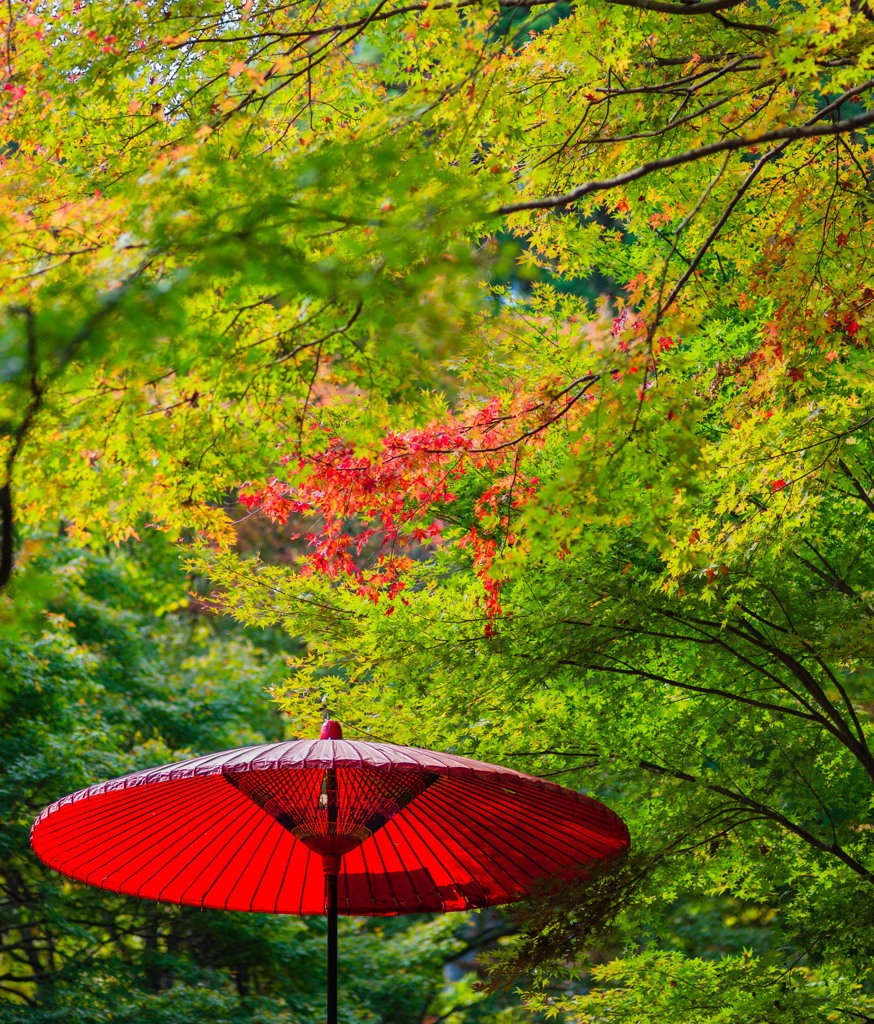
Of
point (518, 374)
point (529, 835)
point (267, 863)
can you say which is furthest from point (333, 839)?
point (518, 374)

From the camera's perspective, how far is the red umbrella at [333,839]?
11.8ft

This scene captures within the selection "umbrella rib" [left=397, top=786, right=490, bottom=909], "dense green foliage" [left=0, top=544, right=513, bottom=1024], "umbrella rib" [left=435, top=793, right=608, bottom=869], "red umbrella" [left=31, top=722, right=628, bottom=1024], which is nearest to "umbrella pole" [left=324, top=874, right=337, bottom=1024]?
"red umbrella" [left=31, top=722, right=628, bottom=1024]

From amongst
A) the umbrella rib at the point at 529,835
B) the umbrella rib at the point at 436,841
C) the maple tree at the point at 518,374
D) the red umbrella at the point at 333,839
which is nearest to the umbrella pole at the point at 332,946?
the red umbrella at the point at 333,839

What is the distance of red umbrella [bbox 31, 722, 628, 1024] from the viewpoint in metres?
3.60

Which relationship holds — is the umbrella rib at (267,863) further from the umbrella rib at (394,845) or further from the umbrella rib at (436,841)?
the umbrella rib at (436,841)

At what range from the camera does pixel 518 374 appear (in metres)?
4.98

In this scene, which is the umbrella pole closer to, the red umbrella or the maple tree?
the red umbrella

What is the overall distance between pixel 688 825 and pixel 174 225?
391cm

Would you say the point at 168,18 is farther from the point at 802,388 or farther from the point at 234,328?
the point at 802,388

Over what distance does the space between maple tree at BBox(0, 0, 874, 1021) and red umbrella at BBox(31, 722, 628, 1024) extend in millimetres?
809

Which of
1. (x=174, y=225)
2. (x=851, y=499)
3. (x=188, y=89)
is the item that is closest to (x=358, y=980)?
(x=851, y=499)

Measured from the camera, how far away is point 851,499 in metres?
5.38

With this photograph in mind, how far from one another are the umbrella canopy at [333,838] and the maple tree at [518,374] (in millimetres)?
809

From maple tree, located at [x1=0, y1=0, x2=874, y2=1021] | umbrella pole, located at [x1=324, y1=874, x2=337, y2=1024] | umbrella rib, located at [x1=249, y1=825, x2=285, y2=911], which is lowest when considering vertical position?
umbrella pole, located at [x1=324, y1=874, x2=337, y2=1024]
